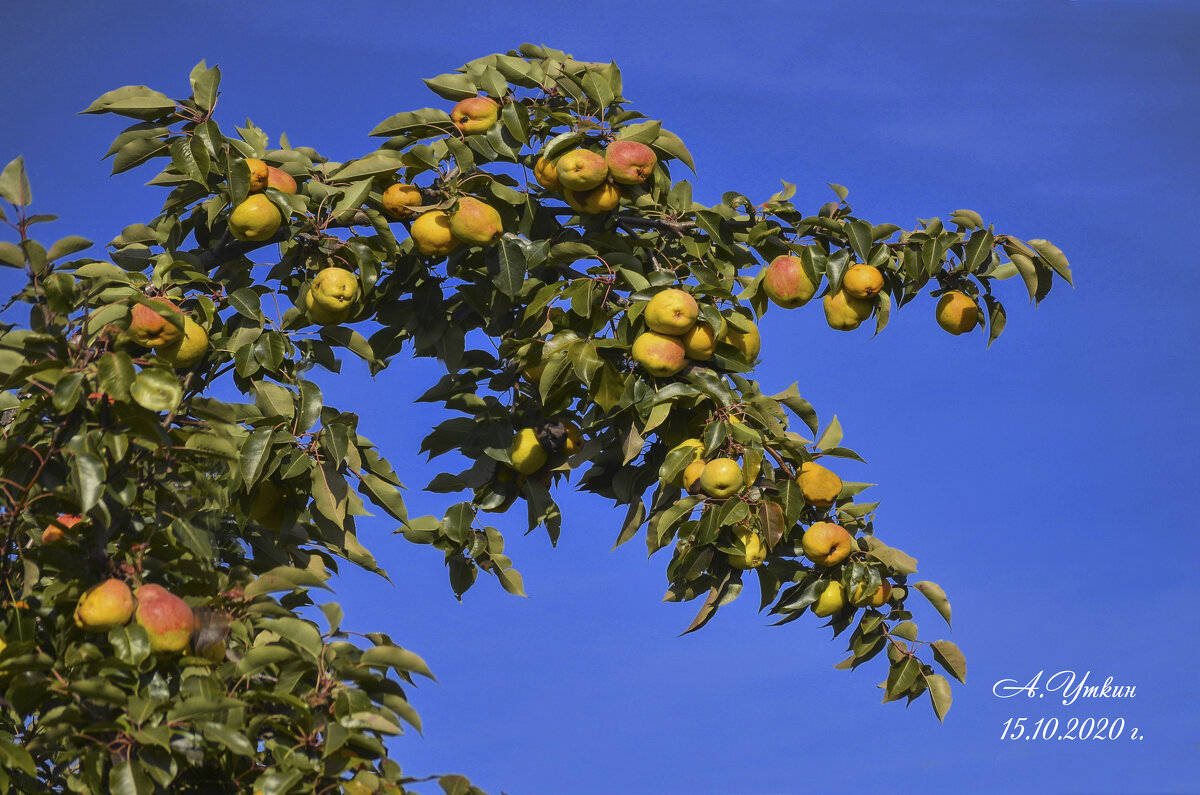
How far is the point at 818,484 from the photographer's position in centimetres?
376

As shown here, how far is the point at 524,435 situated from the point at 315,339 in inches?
30.5

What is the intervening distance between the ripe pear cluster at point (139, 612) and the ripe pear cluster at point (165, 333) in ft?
2.18

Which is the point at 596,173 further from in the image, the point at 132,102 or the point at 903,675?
the point at 903,675

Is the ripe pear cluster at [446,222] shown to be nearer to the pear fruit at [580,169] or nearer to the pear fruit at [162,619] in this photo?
the pear fruit at [580,169]

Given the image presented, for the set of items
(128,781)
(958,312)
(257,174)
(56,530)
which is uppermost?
(958,312)

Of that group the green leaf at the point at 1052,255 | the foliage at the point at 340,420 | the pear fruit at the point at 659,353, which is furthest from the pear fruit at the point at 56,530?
the green leaf at the point at 1052,255

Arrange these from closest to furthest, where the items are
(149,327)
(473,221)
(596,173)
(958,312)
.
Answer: (149,327) → (473,221) → (596,173) → (958,312)

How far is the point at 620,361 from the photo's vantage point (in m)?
3.70

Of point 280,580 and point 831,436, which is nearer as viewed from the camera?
point 280,580

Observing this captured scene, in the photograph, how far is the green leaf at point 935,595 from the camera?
12.9 feet

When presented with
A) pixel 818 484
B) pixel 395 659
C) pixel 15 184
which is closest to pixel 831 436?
pixel 818 484

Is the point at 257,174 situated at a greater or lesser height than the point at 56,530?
greater

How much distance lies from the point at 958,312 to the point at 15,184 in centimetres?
291

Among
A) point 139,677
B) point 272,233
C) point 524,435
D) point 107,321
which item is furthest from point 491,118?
point 139,677
